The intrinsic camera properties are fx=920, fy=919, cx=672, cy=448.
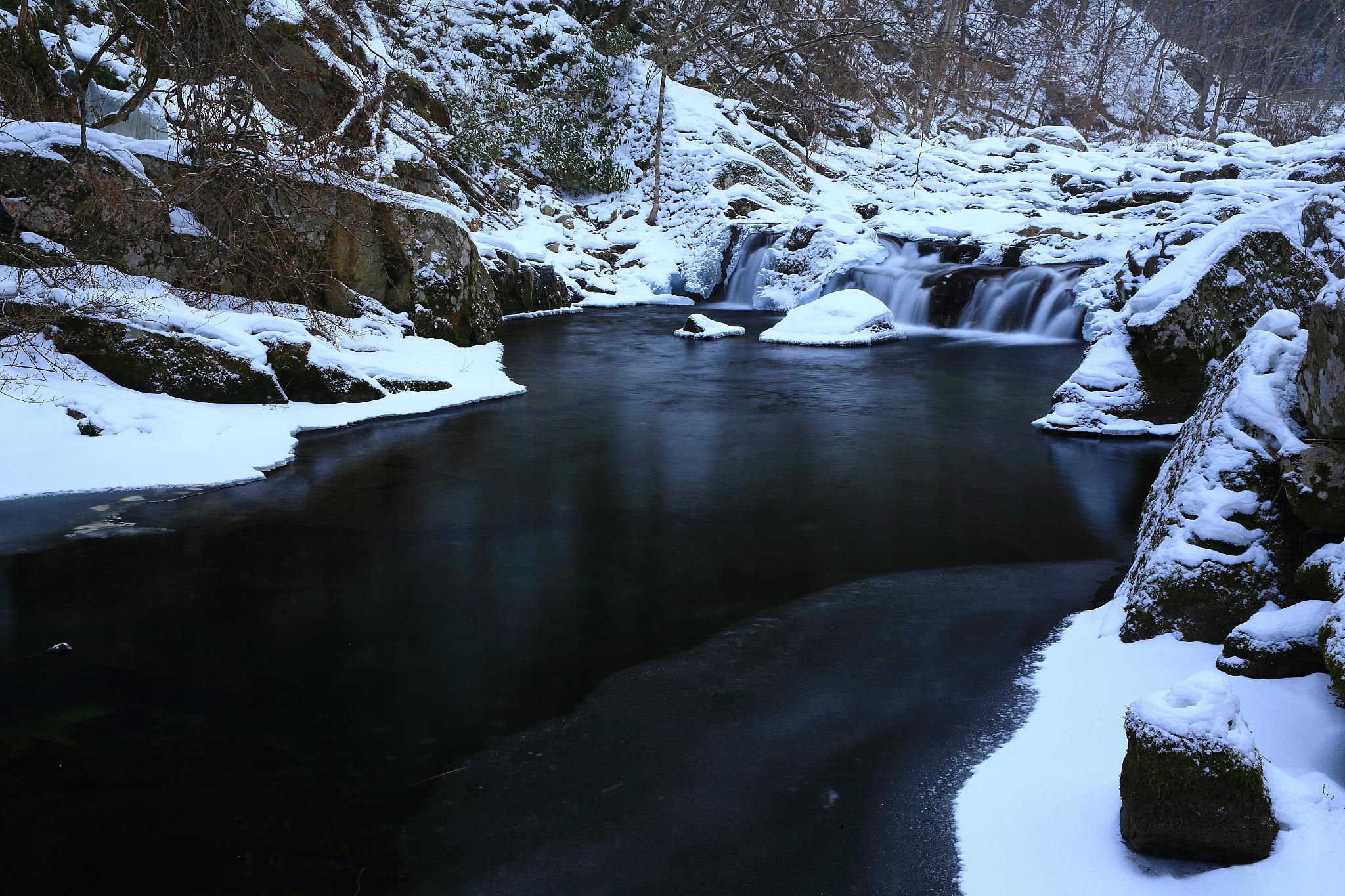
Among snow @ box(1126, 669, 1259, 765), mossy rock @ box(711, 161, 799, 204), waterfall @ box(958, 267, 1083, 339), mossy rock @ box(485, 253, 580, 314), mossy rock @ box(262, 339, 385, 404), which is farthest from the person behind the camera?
mossy rock @ box(711, 161, 799, 204)

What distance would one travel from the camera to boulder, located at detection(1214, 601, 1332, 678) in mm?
3451

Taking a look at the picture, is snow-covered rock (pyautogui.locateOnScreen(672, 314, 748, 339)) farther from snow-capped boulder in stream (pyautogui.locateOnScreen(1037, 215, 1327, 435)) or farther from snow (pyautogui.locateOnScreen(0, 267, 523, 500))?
snow-capped boulder in stream (pyautogui.locateOnScreen(1037, 215, 1327, 435))

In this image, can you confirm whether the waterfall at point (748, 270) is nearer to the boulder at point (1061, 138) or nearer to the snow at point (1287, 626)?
the boulder at point (1061, 138)

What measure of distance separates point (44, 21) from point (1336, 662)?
42.1 feet

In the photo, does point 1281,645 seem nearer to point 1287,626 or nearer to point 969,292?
point 1287,626

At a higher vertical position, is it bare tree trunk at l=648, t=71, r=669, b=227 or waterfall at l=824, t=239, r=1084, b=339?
bare tree trunk at l=648, t=71, r=669, b=227

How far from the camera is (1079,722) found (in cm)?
360

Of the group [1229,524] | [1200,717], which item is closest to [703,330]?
[1229,524]

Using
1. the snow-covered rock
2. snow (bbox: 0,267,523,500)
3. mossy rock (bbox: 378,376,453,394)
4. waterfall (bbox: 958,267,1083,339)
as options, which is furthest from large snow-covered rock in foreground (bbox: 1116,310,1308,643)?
the snow-covered rock

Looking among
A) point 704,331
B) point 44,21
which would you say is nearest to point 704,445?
point 704,331

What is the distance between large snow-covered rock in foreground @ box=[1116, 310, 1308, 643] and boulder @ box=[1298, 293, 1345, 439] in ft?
0.48

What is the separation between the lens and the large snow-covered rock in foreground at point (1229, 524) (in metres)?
3.88

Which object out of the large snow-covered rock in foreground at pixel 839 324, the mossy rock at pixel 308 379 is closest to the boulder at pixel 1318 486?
the mossy rock at pixel 308 379

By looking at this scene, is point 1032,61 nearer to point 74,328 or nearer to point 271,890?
point 74,328
